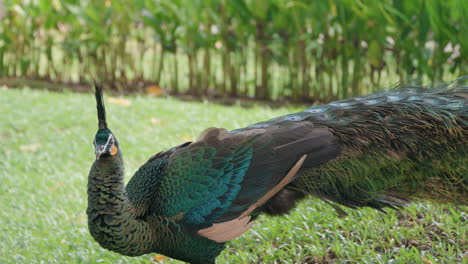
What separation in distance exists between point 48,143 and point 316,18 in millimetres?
2982

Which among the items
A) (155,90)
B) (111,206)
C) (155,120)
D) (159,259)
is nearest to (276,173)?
(111,206)

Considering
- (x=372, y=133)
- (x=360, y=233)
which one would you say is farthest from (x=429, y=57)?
(x=372, y=133)

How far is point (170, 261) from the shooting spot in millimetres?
3801

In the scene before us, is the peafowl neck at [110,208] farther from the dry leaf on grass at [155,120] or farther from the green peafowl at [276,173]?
the dry leaf on grass at [155,120]

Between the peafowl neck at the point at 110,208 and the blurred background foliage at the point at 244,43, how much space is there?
351 centimetres

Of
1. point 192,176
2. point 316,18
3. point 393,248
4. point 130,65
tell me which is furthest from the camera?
point 130,65

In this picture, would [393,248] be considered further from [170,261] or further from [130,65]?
[130,65]

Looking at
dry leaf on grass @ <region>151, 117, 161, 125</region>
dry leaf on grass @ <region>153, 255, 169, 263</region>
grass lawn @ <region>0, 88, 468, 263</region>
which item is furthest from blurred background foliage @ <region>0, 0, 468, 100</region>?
dry leaf on grass @ <region>153, 255, 169, 263</region>

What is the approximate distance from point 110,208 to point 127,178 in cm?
230

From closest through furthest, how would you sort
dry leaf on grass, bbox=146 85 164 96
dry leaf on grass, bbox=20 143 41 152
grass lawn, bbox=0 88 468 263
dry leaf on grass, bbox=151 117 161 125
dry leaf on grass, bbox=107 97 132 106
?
grass lawn, bbox=0 88 468 263 < dry leaf on grass, bbox=20 143 41 152 < dry leaf on grass, bbox=151 117 161 125 < dry leaf on grass, bbox=107 97 132 106 < dry leaf on grass, bbox=146 85 164 96

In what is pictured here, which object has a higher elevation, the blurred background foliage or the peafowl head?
the blurred background foliage

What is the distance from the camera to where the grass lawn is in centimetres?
354

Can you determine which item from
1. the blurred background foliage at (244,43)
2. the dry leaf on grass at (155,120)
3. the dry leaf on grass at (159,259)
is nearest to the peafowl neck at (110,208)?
the dry leaf on grass at (159,259)

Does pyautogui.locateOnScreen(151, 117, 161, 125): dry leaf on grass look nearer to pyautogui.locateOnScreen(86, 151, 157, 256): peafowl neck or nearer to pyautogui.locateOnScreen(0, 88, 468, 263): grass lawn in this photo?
pyautogui.locateOnScreen(0, 88, 468, 263): grass lawn
